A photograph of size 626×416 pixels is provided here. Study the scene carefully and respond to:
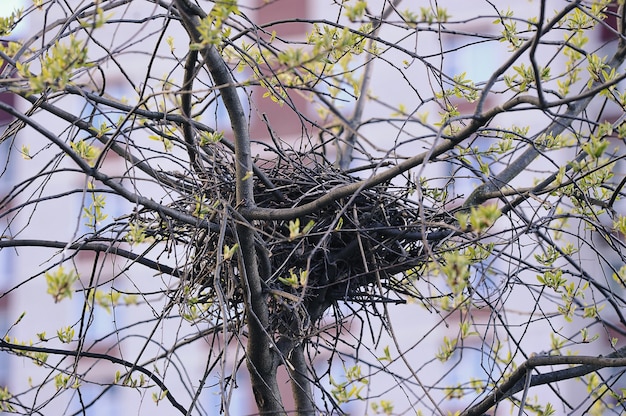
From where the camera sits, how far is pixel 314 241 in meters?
1.63

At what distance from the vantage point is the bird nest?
1535mm

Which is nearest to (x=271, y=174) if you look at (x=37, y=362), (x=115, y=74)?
(x=37, y=362)

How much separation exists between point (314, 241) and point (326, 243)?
94 mm

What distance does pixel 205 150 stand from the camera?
71.0 inches

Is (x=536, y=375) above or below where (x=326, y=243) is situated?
below

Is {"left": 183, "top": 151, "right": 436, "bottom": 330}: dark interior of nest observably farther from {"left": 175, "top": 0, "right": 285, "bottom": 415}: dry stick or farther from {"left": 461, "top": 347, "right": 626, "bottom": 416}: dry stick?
{"left": 461, "top": 347, "right": 626, "bottom": 416}: dry stick

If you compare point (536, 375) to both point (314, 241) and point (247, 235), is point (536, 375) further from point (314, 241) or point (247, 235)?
point (247, 235)

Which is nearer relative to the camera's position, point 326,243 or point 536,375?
point 326,243

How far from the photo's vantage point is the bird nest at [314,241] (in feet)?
5.04

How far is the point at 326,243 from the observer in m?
1.54

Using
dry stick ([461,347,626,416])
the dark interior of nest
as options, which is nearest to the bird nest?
the dark interior of nest

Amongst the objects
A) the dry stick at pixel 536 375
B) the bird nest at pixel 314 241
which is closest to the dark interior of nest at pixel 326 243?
the bird nest at pixel 314 241

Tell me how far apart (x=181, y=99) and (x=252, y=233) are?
303 mm

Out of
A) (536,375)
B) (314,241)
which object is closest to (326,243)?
(314,241)
